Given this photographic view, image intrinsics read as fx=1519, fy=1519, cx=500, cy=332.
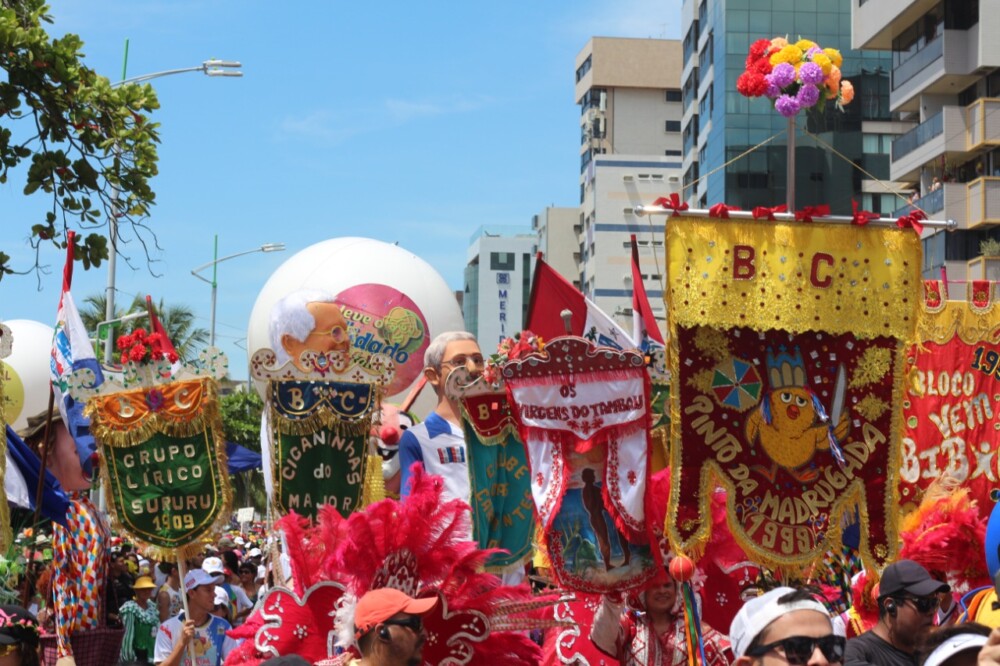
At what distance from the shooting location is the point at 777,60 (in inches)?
272

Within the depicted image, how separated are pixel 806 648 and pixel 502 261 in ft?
288

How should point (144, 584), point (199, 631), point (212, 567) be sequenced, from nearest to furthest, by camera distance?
point (199, 631), point (212, 567), point (144, 584)

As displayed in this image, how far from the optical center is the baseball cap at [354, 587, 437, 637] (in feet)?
14.2

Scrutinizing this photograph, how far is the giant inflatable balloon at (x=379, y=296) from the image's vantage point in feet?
39.5

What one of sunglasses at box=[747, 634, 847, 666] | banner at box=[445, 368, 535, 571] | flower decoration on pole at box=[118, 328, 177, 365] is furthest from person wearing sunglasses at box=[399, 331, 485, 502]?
sunglasses at box=[747, 634, 847, 666]

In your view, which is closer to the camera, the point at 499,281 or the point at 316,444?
the point at 316,444

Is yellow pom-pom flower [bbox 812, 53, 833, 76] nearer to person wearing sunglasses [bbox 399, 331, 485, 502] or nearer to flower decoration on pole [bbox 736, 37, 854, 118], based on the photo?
flower decoration on pole [bbox 736, 37, 854, 118]

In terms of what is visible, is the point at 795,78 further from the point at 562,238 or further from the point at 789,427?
the point at 562,238

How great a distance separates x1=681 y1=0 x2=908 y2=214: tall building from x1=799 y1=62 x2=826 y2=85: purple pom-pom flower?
Result: 40368 mm

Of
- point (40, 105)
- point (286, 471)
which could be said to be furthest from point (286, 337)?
point (40, 105)

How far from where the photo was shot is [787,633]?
381 cm

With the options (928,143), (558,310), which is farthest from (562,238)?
(558,310)

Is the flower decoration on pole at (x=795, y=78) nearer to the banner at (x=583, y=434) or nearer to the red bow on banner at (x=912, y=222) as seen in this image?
the red bow on banner at (x=912, y=222)

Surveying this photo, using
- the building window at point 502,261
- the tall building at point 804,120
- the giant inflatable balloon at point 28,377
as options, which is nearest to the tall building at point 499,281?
the building window at point 502,261
